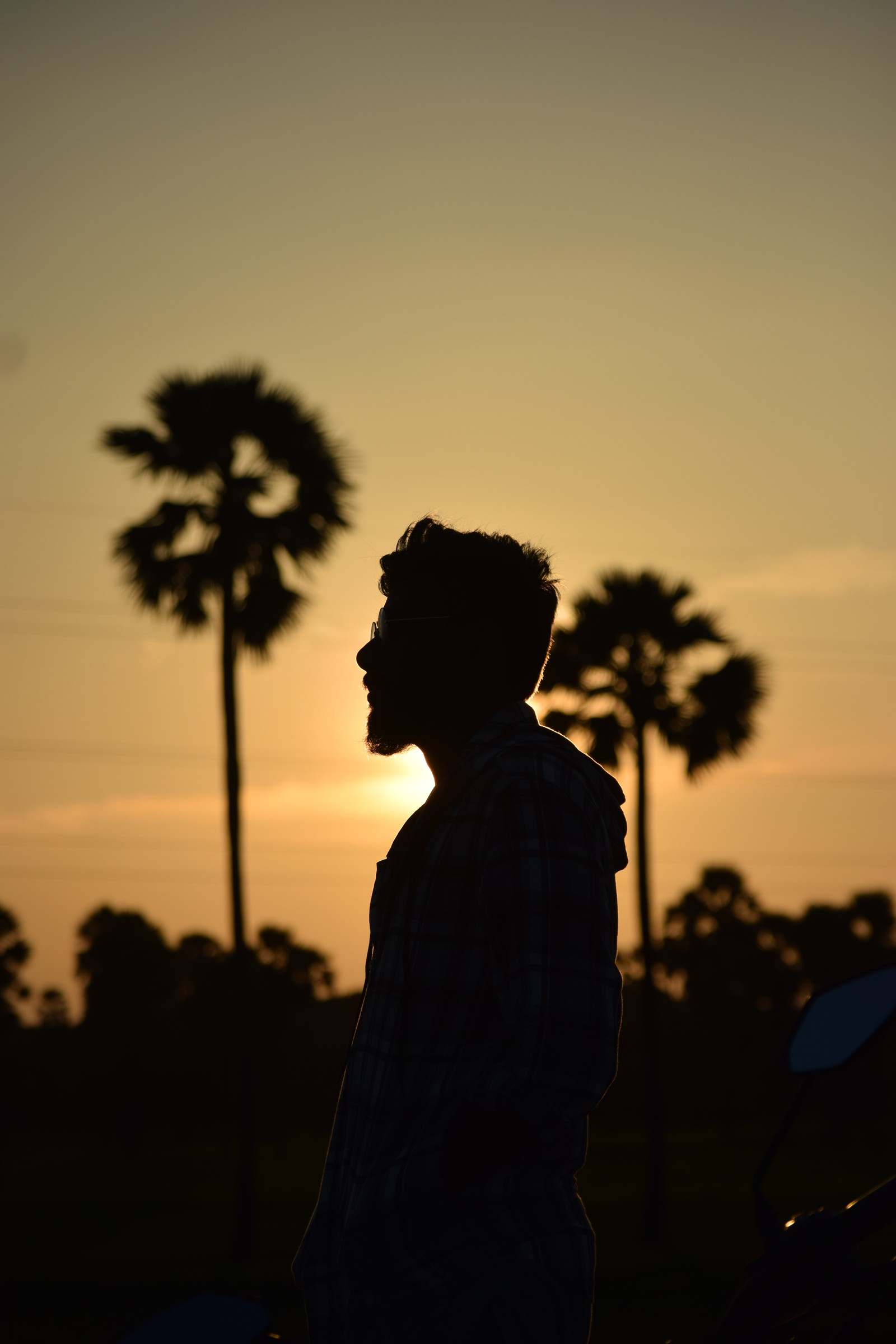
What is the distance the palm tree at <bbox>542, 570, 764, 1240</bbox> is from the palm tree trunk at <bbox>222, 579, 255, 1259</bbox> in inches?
267

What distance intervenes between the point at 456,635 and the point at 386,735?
0.80ft

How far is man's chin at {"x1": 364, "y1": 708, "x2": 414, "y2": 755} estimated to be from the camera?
2.37 m

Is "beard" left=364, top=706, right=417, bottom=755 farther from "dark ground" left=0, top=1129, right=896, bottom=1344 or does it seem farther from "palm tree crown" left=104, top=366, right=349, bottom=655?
"palm tree crown" left=104, top=366, right=349, bottom=655

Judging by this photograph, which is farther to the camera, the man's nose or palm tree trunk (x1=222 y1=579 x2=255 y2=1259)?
palm tree trunk (x1=222 y1=579 x2=255 y2=1259)

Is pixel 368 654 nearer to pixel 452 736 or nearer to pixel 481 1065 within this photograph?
pixel 452 736

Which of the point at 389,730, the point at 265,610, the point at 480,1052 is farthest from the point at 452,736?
the point at 265,610

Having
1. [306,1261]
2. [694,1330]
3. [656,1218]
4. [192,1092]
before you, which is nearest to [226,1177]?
[192,1092]

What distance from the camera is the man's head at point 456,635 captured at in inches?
91.2

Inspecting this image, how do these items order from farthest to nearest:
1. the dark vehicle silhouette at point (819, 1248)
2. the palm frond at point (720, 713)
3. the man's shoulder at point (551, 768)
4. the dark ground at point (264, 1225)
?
the palm frond at point (720, 713) → the dark ground at point (264, 1225) → the man's shoulder at point (551, 768) → the dark vehicle silhouette at point (819, 1248)

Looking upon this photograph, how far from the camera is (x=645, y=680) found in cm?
2523

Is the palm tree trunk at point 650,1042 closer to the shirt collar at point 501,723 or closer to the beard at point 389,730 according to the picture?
the beard at point 389,730

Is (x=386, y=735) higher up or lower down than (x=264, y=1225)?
higher up

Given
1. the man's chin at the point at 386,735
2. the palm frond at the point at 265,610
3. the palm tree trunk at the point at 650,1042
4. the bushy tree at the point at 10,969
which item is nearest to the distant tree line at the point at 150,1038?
the bushy tree at the point at 10,969

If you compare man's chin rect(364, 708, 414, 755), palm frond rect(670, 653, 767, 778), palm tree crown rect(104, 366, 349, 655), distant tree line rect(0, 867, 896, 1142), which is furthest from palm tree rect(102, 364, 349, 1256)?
distant tree line rect(0, 867, 896, 1142)
